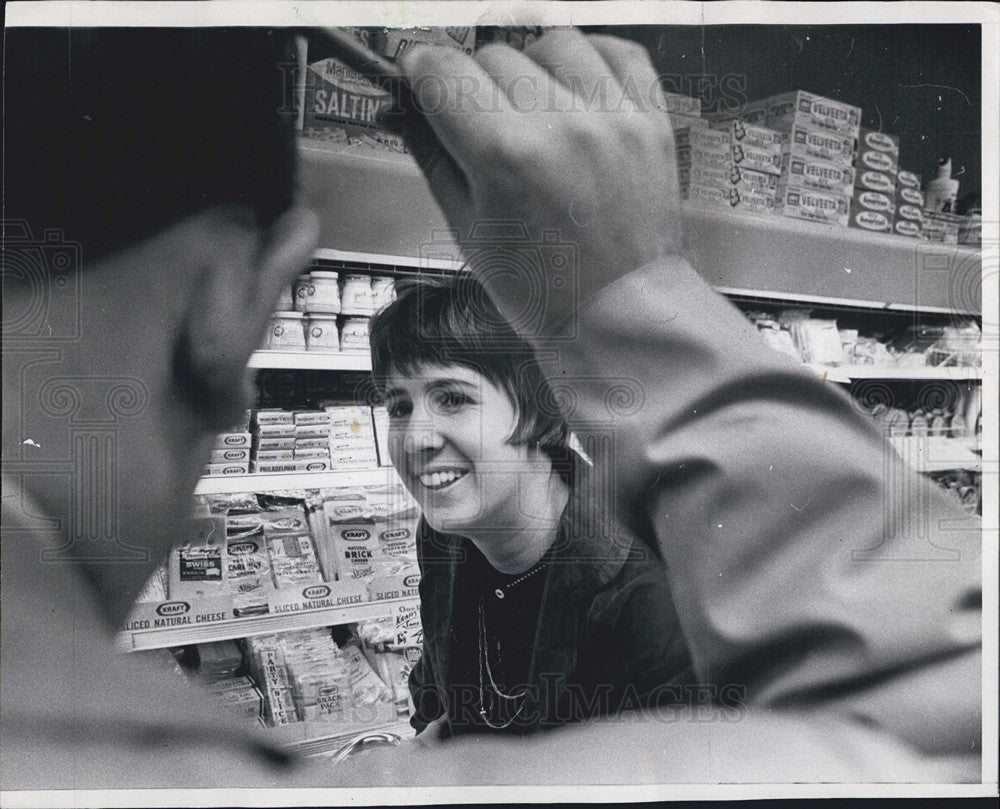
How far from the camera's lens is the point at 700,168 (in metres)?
2.12

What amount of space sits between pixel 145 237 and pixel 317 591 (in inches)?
40.5

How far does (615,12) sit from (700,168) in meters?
0.46

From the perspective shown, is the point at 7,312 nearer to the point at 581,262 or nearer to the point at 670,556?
the point at 581,262

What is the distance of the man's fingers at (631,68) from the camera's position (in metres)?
2.08

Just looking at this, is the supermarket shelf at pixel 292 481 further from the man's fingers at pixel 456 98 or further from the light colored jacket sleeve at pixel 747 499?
the man's fingers at pixel 456 98

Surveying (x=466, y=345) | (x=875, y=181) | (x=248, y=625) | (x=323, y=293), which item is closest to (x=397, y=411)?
(x=466, y=345)

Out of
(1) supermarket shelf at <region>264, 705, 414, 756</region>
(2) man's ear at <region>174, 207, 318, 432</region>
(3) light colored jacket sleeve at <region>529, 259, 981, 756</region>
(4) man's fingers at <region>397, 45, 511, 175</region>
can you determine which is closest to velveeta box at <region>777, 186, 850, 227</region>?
(3) light colored jacket sleeve at <region>529, 259, 981, 756</region>

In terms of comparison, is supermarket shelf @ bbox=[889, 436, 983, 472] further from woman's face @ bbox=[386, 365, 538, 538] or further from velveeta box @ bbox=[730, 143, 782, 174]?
woman's face @ bbox=[386, 365, 538, 538]

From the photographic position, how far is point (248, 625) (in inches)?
83.2

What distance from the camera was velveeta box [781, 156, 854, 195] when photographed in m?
2.20

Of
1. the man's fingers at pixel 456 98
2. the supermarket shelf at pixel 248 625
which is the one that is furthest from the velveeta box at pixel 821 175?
the supermarket shelf at pixel 248 625

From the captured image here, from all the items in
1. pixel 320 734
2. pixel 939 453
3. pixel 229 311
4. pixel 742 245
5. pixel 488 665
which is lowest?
pixel 320 734

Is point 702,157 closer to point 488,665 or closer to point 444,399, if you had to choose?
point 444,399

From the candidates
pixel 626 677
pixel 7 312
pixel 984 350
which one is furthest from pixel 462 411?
pixel 984 350
